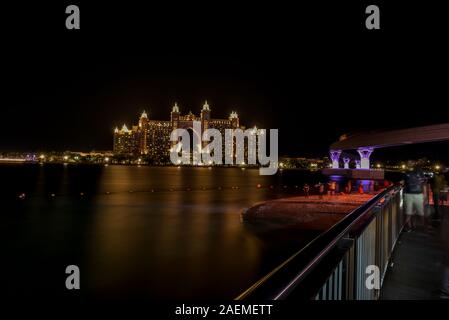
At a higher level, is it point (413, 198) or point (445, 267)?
point (413, 198)

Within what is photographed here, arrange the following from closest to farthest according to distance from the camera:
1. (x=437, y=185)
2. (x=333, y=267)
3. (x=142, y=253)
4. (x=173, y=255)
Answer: (x=333, y=267) < (x=437, y=185) < (x=173, y=255) < (x=142, y=253)

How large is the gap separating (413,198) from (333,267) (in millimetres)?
7969

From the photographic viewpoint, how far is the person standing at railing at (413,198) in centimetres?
961

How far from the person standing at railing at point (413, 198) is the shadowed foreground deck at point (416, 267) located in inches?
22.9

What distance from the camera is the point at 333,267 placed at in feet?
9.14

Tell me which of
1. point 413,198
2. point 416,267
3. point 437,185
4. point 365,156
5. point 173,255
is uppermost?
point 365,156

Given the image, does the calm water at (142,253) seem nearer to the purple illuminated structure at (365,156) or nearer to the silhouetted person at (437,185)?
the silhouetted person at (437,185)

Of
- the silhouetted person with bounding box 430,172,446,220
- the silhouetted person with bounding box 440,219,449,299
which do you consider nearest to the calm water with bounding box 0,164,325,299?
the silhouetted person with bounding box 430,172,446,220

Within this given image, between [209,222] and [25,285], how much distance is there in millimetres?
11892

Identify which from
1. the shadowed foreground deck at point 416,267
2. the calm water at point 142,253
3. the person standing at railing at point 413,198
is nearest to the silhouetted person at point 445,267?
the shadowed foreground deck at point 416,267

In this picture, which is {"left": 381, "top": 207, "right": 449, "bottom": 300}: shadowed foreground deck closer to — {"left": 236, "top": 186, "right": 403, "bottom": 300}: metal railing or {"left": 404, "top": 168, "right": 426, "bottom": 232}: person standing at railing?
{"left": 236, "top": 186, "right": 403, "bottom": 300}: metal railing

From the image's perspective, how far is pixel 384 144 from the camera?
7712cm

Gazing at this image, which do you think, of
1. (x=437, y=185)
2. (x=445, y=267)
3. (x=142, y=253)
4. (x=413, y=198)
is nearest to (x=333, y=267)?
(x=445, y=267)

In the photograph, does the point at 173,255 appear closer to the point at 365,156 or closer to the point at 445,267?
the point at 445,267
